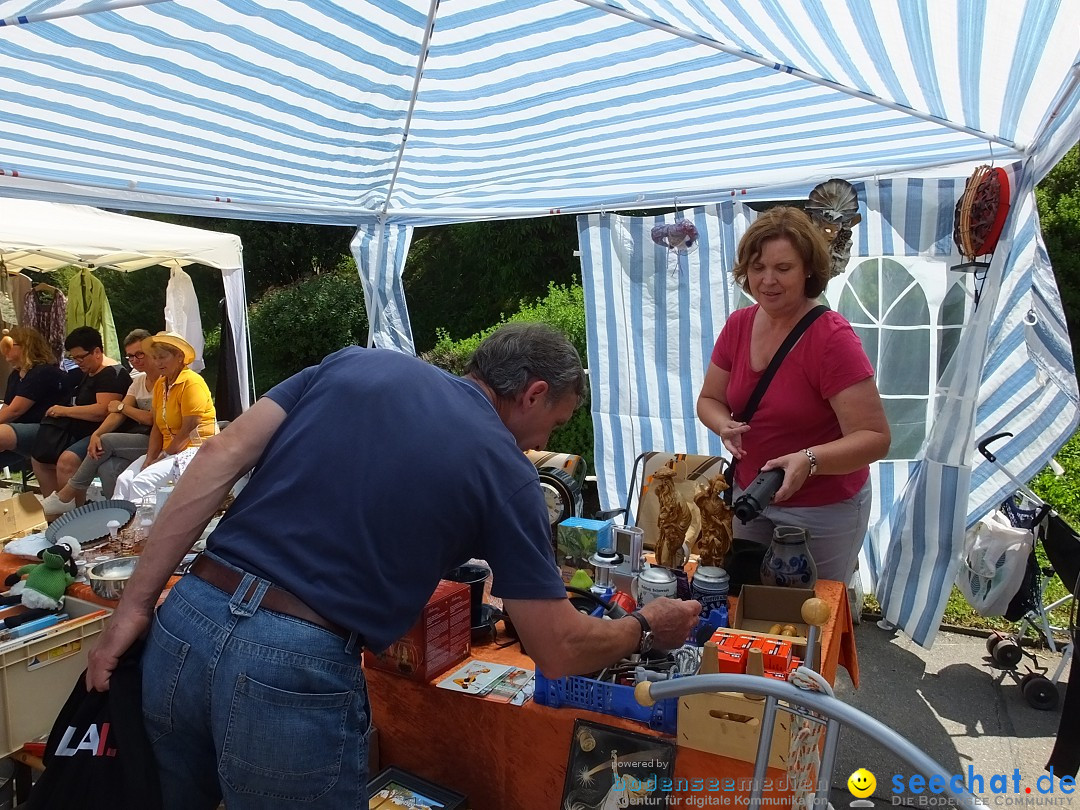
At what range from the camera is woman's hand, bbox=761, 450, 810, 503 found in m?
2.01

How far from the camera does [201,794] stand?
1431 mm

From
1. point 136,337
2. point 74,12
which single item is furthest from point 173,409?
point 74,12

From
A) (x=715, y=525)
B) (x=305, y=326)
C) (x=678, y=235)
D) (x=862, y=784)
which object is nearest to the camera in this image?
(x=862, y=784)

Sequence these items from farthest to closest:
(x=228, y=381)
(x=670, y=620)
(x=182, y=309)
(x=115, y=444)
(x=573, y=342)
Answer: (x=182, y=309)
(x=228, y=381)
(x=573, y=342)
(x=115, y=444)
(x=670, y=620)

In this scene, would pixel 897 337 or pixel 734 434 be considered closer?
pixel 734 434

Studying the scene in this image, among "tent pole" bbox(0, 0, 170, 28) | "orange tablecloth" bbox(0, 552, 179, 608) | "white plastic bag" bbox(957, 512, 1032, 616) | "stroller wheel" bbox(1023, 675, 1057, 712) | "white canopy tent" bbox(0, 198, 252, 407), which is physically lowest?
"stroller wheel" bbox(1023, 675, 1057, 712)

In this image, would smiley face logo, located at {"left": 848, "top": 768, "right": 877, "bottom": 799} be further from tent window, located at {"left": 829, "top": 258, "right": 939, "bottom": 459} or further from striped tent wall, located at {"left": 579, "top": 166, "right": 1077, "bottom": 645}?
tent window, located at {"left": 829, "top": 258, "right": 939, "bottom": 459}

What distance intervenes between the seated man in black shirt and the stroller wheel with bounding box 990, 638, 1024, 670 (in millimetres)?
6126

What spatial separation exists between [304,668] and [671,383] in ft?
11.6

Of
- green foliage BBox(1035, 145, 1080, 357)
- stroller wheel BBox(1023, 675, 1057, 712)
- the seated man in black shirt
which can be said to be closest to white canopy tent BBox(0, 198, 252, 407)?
the seated man in black shirt

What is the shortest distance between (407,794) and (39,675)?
1080 millimetres

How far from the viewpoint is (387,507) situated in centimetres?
127

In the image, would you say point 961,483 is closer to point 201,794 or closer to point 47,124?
point 201,794

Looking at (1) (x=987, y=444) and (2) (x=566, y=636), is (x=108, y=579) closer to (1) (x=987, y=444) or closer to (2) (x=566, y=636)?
(2) (x=566, y=636)
